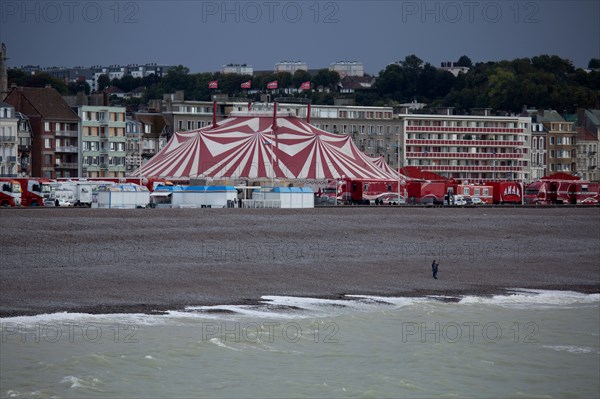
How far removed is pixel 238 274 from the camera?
107ft

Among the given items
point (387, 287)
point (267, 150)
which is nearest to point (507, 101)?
point (267, 150)

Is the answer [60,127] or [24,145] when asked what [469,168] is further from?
[24,145]

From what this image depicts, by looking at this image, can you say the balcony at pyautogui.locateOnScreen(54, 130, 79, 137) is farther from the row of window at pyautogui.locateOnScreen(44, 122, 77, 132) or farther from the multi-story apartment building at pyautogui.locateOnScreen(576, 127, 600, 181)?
the multi-story apartment building at pyautogui.locateOnScreen(576, 127, 600, 181)

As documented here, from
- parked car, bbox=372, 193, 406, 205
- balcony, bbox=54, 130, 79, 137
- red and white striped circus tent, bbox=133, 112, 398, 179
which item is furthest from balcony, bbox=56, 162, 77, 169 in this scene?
parked car, bbox=372, 193, 406, 205

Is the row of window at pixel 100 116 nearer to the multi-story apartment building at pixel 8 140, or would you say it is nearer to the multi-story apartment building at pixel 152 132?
the multi-story apartment building at pixel 152 132

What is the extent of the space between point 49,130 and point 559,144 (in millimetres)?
56411

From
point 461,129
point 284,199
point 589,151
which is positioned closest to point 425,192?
point 284,199

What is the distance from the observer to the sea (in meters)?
22.9

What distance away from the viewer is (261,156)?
61.4m

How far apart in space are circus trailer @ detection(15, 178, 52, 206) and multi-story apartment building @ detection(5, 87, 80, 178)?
28842 mm

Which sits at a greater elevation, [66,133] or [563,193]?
[66,133]

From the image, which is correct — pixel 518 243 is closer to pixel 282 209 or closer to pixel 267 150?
pixel 282 209

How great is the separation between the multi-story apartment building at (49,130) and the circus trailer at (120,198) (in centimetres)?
4077

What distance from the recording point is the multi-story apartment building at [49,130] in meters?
90.9
